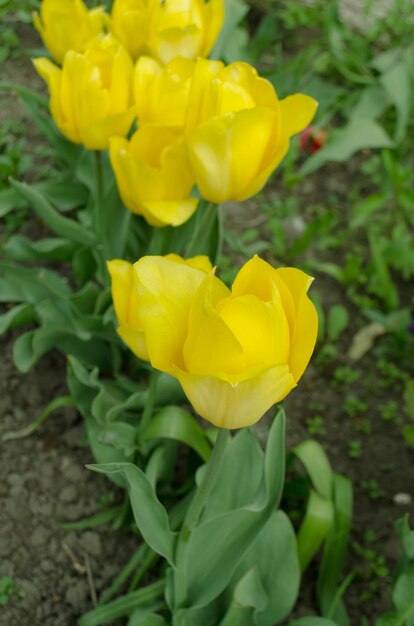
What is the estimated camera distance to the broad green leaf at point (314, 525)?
5.40 ft

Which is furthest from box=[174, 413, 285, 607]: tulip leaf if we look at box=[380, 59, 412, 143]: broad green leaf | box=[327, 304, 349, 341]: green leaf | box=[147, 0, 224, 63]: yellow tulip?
box=[380, 59, 412, 143]: broad green leaf

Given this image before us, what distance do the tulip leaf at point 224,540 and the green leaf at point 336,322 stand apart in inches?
38.7

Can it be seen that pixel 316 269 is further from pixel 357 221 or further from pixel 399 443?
pixel 399 443

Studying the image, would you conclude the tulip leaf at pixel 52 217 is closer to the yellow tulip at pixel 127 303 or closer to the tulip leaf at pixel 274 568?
the yellow tulip at pixel 127 303

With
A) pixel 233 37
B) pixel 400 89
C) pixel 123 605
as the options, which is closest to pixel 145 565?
pixel 123 605

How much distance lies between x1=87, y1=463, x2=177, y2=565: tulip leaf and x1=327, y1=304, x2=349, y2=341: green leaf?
111 cm

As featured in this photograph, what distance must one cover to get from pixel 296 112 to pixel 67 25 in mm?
578

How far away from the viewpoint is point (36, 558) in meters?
1.66

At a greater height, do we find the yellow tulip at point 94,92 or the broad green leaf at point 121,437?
the yellow tulip at point 94,92

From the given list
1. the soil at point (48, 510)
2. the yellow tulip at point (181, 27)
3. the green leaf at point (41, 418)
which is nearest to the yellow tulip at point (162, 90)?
the yellow tulip at point (181, 27)

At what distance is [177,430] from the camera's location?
1.59 m

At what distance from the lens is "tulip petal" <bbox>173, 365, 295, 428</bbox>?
932 millimetres

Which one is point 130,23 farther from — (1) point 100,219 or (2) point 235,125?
(2) point 235,125

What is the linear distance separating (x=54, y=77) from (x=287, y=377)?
811mm
